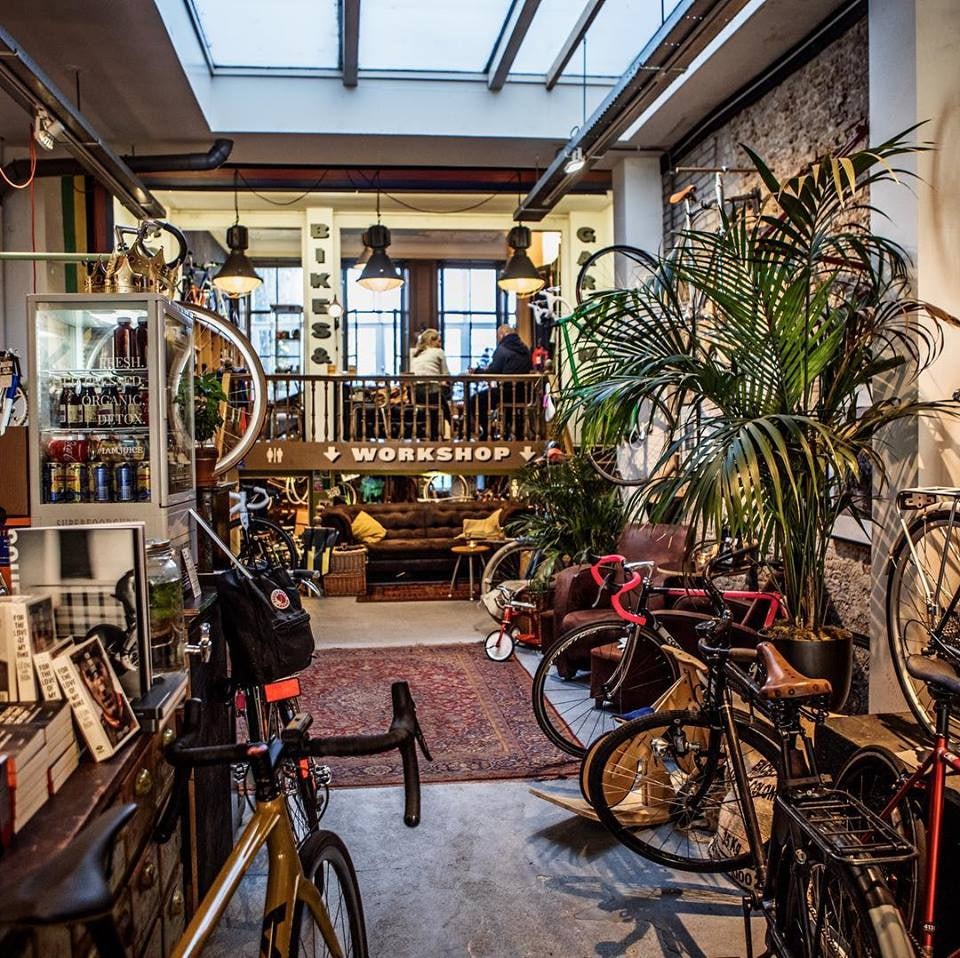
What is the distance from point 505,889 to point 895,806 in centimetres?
135

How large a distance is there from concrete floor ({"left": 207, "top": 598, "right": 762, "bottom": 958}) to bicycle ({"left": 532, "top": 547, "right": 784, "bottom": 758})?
1.89ft

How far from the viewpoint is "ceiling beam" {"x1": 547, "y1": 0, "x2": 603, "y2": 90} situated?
5.24 metres

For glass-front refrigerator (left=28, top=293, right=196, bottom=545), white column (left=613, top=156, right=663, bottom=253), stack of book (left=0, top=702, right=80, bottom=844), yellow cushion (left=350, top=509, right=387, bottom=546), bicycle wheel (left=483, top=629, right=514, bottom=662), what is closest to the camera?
stack of book (left=0, top=702, right=80, bottom=844)

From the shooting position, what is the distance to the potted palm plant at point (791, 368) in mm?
3051

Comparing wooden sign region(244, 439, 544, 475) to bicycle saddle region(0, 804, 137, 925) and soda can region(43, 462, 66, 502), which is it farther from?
bicycle saddle region(0, 804, 137, 925)

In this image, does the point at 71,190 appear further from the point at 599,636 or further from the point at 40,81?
the point at 599,636

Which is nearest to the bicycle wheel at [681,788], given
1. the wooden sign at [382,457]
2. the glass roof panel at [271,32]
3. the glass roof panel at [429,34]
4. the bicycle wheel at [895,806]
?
the bicycle wheel at [895,806]

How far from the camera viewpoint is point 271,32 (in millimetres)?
5836

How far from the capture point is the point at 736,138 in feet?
18.9

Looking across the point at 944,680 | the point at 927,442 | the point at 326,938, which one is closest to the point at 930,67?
the point at 927,442

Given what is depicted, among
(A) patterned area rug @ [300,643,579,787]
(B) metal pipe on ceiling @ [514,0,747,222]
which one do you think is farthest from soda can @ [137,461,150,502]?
(B) metal pipe on ceiling @ [514,0,747,222]

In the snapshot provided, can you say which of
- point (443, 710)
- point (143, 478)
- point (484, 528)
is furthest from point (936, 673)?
point (484, 528)

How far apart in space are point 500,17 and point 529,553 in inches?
163

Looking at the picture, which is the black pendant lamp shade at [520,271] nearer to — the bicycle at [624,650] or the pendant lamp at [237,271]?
the pendant lamp at [237,271]
